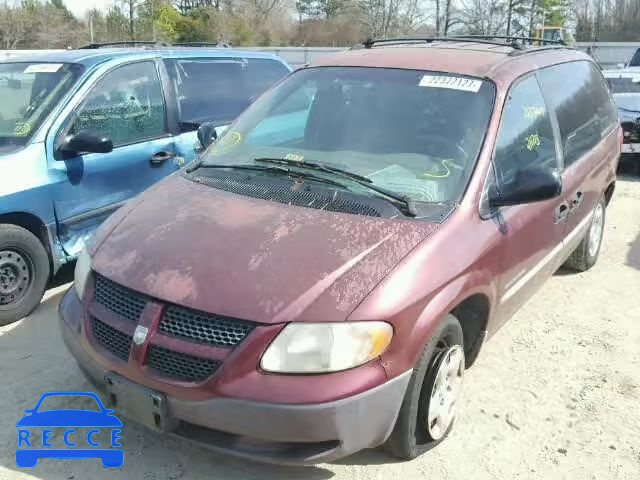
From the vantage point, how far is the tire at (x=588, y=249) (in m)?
5.23

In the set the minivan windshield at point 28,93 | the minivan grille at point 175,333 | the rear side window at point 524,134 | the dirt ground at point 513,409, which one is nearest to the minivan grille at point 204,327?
the minivan grille at point 175,333

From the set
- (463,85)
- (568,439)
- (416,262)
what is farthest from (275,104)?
(568,439)

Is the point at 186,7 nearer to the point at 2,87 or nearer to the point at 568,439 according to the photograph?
the point at 2,87

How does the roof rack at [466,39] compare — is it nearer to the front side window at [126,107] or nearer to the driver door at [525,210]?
the driver door at [525,210]

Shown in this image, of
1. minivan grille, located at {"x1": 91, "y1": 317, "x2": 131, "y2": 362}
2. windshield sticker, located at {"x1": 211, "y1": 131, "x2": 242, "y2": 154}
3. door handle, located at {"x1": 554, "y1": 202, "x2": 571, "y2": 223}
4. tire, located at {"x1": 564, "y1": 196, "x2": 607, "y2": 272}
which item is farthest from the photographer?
tire, located at {"x1": 564, "y1": 196, "x2": 607, "y2": 272}

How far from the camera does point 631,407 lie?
3.47 m

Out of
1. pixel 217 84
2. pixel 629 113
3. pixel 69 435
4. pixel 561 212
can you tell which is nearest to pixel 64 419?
pixel 69 435

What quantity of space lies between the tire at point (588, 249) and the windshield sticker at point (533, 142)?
1674 millimetres

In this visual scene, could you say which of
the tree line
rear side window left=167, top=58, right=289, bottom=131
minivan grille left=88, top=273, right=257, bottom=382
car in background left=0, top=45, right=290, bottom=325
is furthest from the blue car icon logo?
the tree line

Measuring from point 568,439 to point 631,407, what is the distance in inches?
21.8

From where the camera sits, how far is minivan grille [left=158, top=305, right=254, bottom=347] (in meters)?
2.41

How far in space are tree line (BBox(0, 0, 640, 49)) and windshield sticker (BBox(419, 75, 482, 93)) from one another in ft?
114

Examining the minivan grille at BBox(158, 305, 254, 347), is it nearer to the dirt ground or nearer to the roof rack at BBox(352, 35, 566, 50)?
the dirt ground

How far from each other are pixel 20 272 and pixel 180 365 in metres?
2.31
